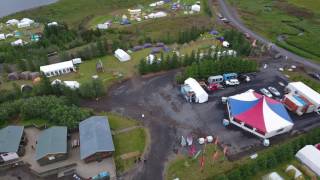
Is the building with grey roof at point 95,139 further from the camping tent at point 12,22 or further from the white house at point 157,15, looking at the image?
the camping tent at point 12,22

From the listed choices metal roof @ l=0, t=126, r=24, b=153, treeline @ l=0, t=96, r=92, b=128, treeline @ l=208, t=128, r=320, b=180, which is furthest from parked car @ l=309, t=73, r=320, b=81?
metal roof @ l=0, t=126, r=24, b=153

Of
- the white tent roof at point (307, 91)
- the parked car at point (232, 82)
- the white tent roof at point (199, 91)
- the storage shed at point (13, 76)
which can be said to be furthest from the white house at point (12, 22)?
the white tent roof at point (307, 91)

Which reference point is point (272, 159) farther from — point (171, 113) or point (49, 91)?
point (49, 91)

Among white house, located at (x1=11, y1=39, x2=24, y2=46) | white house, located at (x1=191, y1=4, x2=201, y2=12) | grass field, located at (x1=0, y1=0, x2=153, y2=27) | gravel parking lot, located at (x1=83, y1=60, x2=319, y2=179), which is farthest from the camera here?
grass field, located at (x1=0, y1=0, x2=153, y2=27)

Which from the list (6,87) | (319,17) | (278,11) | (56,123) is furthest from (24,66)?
(319,17)

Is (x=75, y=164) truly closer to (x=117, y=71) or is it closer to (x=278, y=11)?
(x=117, y=71)

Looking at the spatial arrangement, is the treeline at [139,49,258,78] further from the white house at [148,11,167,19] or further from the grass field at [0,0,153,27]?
the grass field at [0,0,153,27]

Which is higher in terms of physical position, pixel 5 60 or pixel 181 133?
pixel 5 60

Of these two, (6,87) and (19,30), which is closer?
(6,87)

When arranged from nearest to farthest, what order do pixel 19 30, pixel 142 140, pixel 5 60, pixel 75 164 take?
pixel 75 164 → pixel 142 140 → pixel 5 60 → pixel 19 30
